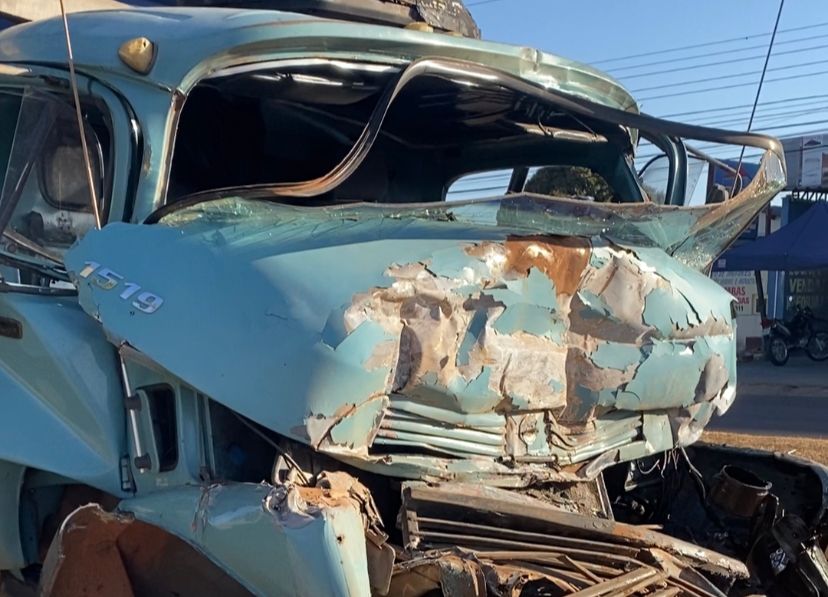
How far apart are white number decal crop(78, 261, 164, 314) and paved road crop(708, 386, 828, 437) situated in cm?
783

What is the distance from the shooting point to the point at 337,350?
2.62m

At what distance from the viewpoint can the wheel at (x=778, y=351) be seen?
21.7 meters

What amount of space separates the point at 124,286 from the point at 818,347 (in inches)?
841

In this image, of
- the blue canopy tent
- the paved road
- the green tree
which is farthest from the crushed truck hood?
the blue canopy tent

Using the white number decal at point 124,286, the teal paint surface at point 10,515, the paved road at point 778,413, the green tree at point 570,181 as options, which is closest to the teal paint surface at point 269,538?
the white number decal at point 124,286

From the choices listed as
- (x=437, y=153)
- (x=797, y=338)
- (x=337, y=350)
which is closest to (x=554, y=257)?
(x=337, y=350)

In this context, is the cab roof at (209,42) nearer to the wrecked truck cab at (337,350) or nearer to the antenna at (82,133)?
the wrecked truck cab at (337,350)

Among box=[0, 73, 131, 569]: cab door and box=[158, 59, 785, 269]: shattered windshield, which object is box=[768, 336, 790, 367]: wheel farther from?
box=[0, 73, 131, 569]: cab door

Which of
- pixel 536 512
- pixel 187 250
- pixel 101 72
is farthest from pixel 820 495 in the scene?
pixel 101 72

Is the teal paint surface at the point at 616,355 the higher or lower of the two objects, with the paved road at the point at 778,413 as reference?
higher

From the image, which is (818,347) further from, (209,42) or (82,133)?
(82,133)

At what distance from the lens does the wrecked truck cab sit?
2.67m

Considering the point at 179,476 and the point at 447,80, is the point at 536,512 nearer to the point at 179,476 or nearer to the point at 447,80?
the point at 179,476

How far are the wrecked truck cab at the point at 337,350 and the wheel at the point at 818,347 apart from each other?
749 inches
